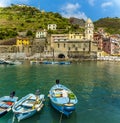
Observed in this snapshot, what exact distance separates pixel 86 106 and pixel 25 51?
98.8 meters

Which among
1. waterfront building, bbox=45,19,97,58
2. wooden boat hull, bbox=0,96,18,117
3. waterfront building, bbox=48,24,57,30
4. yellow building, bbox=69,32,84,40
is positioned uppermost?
waterfront building, bbox=48,24,57,30

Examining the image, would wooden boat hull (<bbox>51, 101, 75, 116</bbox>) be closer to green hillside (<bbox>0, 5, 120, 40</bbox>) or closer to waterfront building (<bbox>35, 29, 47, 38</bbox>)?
waterfront building (<bbox>35, 29, 47, 38</bbox>)

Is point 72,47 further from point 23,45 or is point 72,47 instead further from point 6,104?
point 6,104

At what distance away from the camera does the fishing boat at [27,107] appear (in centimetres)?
3046

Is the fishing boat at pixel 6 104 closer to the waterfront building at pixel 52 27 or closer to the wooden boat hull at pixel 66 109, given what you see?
the wooden boat hull at pixel 66 109

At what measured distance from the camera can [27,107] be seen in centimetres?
3225

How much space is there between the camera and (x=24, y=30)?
158m

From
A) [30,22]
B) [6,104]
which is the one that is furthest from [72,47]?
[6,104]

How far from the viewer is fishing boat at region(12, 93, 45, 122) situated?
99.9ft

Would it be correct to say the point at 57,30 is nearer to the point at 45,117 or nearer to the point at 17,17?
the point at 17,17

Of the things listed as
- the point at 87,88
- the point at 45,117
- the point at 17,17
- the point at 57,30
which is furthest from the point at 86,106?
the point at 17,17

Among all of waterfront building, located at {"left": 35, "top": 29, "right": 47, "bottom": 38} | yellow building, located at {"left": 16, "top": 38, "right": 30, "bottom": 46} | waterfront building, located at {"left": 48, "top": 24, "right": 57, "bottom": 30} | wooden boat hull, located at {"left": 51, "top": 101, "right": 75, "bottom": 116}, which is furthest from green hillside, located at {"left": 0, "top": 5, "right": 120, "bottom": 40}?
wooden boat hull, located at {"left": 51, "top": 101, "right": 75, "bottom": 116}

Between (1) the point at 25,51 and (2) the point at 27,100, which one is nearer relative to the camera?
(2) the point at 27,100

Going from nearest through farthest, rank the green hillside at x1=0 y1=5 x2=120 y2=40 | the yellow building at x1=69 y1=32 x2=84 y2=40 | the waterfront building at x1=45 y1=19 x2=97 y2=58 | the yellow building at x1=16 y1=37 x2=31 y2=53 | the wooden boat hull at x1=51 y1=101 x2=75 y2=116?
the wooden boat hull at x1=51 y1=101 x2=75 y2=116
the waterfront building at x1=45 y1=19 x2=97 y2=58
the yellow building at x1=16 y1=37 x2=31 y2=53
the yellow building at x1=69 y1=32 x2=84 y2=40
the green hillside at x1=0 y1=5 x2=120 y2=40
